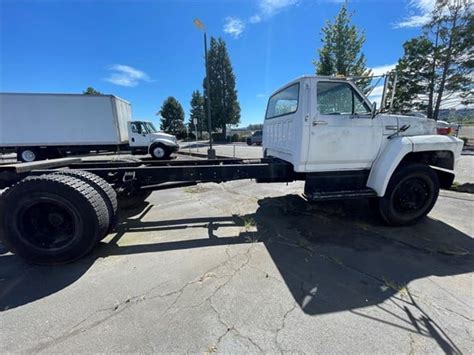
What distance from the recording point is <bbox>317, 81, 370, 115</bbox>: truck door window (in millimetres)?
3447

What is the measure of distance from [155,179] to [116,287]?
1.68 metres

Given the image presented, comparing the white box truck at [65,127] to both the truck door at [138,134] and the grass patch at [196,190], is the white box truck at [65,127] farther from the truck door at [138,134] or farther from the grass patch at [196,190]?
the grass patch at [196,190]

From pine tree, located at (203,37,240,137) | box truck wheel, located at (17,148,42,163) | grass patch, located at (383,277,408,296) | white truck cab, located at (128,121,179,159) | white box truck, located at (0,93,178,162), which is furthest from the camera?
pine tree, located at (203,37,240,137)

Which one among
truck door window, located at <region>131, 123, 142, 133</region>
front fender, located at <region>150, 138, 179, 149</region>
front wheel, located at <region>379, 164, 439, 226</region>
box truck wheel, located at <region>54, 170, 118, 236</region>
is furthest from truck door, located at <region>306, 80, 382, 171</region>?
truck door window, located at <region>131, 123, 142, 133</region>

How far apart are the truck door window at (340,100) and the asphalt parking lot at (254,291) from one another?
1.91 metres

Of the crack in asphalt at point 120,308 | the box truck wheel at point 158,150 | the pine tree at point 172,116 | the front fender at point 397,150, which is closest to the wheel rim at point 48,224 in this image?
the crack in asphalt at point 120,308

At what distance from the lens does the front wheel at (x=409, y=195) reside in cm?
359

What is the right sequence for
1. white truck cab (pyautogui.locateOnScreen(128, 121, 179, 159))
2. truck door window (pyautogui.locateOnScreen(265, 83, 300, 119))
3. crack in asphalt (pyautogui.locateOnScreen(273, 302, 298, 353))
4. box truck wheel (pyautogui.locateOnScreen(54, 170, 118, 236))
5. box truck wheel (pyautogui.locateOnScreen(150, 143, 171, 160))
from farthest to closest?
white truck cab (pyautogui.locateOnScreen(128, 121, 179, 159))
box truck wheel (pyautogui.locateOnScreen(150, 143, 171, 160))
truck door window (pyautogui.locateOnScreen(265, 83, 300, 119))
box truck wheel (pyautogui.locateOnScreen(54, 170, 118, 236))
crack in asphalt (pyautogui.locateOnScreen(273, 302, 298, 353))

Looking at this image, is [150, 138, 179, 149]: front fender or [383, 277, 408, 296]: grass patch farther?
[150, 138, 179, 149]: front fender

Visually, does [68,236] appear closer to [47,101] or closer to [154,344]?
[154,344]

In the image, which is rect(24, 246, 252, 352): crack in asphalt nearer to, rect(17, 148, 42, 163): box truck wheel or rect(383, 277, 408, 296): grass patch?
rect(383, 277, 408, 296): grass patch

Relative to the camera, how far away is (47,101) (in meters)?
12.7

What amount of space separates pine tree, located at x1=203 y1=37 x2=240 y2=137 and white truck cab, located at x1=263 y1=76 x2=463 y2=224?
36020 mm

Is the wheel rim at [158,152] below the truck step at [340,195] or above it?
below
